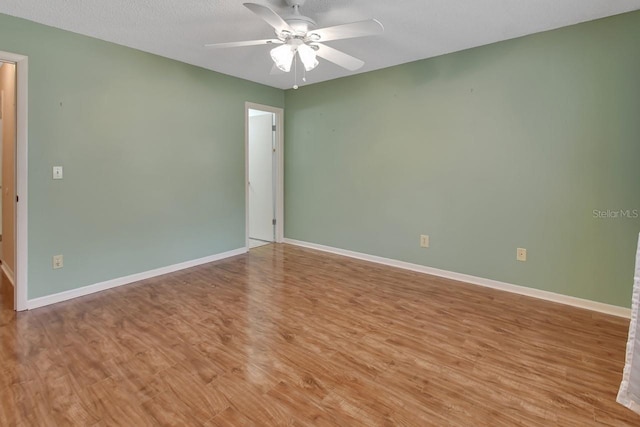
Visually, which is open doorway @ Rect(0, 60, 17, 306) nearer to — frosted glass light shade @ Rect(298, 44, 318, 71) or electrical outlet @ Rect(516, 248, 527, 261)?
frosted glass light shade @ Rect(298, 44, 318, 71)

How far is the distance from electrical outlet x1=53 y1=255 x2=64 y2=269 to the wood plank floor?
336mm

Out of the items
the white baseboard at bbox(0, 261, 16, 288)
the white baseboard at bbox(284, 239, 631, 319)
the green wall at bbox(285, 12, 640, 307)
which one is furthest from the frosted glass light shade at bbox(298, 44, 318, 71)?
the white baseboard at bbox(0, 261, 16, 288)

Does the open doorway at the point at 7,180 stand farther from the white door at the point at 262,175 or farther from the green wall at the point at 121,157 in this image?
the white door at the point at 262,175

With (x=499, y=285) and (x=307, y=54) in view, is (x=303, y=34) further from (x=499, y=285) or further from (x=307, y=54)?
(x=499, y=285)

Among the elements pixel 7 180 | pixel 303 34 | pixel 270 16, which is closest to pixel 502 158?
pixel 303 34

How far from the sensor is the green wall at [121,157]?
9.24ft

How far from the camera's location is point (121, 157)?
3311 mm

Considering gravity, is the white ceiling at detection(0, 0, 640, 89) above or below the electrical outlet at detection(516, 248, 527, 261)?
above

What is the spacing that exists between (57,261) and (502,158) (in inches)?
165

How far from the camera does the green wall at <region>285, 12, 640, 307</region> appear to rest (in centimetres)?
268

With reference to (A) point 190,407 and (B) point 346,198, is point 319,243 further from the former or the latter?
(A) point 190,407

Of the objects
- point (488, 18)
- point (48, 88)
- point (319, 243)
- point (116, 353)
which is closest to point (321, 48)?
point (488, 18)

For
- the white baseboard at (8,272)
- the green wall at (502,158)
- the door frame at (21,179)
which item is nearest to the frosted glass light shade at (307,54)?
the green wall at (502,158)

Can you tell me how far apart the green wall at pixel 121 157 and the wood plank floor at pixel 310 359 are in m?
0.50
